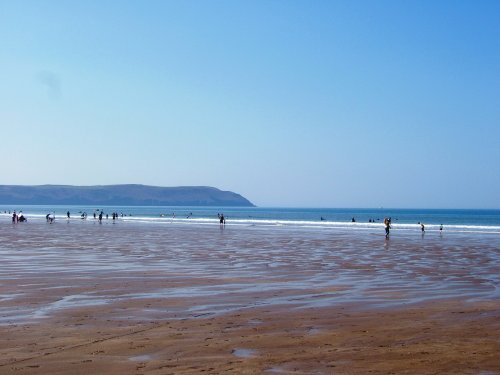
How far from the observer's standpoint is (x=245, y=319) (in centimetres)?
1120

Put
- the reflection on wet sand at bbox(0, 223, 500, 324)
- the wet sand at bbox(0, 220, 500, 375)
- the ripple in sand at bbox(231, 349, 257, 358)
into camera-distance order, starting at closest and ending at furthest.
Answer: the wet sand at bbox(0, 220, 500, 375), the ripple in sand at bbox(231, 349, 257, 358), the reflection on wet sand at bbox(0, 223, 500, 324)

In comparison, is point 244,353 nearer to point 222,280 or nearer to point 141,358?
point 141,358

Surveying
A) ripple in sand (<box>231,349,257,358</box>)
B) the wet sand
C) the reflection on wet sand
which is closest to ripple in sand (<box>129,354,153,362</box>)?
the wet sand

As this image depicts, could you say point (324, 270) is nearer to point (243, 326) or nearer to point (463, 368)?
point (243, 326)

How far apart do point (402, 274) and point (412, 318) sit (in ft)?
29.6

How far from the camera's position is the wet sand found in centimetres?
793

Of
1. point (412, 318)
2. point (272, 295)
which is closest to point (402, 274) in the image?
point (272, 295)

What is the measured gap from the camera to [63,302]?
42.5 feet

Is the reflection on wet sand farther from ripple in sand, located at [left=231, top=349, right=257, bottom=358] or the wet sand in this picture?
ripple in sand, located at [left=231, top=349, right=257, bottom=358]

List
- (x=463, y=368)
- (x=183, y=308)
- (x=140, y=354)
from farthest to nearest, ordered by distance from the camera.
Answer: (x=183, y=308), (x=140, y=354), (x=463, y=368)

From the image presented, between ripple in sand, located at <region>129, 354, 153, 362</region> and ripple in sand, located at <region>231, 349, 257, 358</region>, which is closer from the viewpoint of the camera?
ripple in sand, located at <region>129, 354, 153, 362</region>

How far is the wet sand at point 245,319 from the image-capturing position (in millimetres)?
7926

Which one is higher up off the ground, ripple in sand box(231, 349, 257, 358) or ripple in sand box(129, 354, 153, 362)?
ripple in sand box(231, 349, 257, 358)

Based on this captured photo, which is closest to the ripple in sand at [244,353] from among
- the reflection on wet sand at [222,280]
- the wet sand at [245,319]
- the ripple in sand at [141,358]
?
the wet sand at [245,319]
